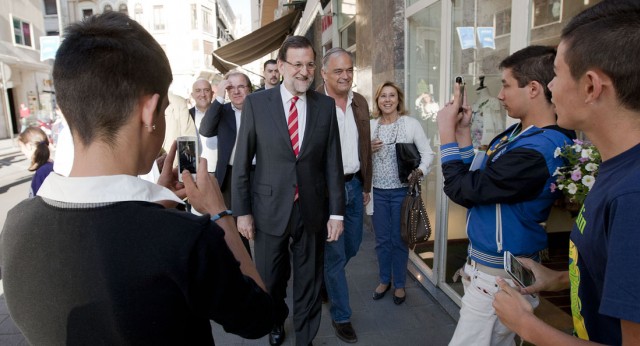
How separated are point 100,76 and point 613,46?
1.18 m

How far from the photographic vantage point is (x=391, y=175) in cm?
→ 380

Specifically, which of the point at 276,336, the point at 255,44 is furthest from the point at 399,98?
the point at 255,44

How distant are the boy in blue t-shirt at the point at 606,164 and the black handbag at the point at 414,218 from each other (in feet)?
7.79

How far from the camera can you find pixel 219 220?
3.73 ft

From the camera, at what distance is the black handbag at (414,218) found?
3.57 metres

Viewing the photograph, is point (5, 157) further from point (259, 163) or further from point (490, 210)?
point (490, 210)

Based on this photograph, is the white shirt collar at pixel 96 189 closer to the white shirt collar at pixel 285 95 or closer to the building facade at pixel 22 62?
the white shirt collar at pixel 285 95

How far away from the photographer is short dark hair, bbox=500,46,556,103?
1.82 m

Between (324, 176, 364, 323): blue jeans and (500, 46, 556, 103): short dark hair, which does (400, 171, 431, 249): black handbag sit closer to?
(324, 176, 364, 323): blue jeans

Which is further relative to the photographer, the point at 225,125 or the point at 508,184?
the point at 225,125

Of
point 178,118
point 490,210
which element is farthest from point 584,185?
point 178,118

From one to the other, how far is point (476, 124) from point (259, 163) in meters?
1.91

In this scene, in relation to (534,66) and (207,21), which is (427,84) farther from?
(207,21)

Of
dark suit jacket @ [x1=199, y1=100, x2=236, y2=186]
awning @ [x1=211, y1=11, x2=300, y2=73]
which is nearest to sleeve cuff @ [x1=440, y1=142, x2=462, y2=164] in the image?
dark suit jacket @ [x1=199, y1=100, x2=236, y2=186]
